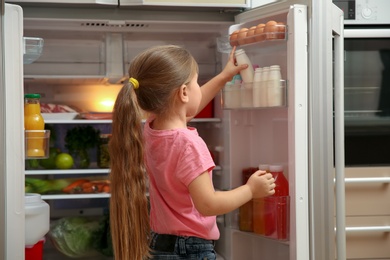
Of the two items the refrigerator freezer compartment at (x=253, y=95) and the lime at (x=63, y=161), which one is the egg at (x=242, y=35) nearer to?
the refrigerator freezer compartment at (x=253, y=95)

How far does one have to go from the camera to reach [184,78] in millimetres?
2148

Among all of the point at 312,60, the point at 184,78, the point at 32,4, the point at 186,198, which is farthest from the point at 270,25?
the point at 32,4

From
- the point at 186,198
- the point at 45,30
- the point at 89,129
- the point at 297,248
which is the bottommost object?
the point at 297,248

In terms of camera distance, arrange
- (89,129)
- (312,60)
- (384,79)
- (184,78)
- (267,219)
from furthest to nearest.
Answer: (89,129), (384,79), (267,219), (312,60), (184,78)

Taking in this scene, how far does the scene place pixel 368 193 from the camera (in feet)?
10.1

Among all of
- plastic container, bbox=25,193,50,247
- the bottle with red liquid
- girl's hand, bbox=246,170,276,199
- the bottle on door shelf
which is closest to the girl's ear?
girl's hand, bbox=246,170,276,199

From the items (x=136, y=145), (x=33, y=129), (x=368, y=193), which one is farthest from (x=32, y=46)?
(x=368, y=193)

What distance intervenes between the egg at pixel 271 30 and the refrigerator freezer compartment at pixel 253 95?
172mm

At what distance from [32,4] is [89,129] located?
0.83 m

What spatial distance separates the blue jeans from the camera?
2.17 metres

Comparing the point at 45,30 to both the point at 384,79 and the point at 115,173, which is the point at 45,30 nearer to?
the point at 115,173

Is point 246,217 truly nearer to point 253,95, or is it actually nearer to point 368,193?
point 253,95

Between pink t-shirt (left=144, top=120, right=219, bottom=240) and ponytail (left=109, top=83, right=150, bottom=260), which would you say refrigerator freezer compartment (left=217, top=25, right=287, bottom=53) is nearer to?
pink t-shirt (left=144, top=120, right=219, bottom=240)

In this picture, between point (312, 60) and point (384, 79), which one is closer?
point (312, 60)
